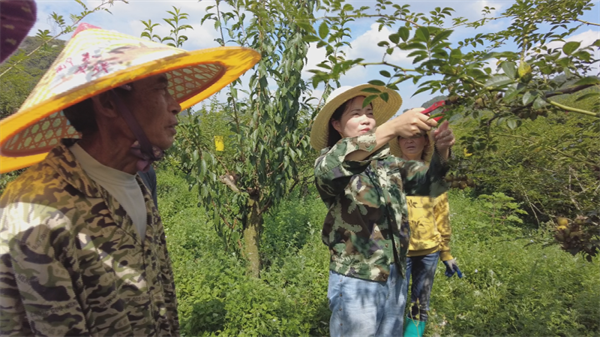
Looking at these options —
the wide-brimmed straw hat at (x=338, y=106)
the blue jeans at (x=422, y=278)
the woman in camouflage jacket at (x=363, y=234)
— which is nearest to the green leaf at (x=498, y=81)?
the wide-brimmed straw hat at (x=338, y=106)

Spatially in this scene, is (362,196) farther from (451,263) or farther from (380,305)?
(451,263)

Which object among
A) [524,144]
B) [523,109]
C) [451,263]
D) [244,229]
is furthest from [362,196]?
[244,229]

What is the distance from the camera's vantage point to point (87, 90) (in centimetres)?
86

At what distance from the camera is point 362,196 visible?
1.74m

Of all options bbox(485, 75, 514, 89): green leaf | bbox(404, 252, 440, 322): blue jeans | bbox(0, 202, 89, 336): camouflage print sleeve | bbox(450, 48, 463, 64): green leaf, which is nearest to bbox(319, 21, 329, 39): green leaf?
bbox(450, 48, 463, 64): green leaf

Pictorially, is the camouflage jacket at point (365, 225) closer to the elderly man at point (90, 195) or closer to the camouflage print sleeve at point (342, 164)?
the camouflage print sleeve at point (342, 164)

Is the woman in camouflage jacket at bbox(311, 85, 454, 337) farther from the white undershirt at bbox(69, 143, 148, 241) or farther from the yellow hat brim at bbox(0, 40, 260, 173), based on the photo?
the white undershirt at bbox(69, 143, 148, 241)

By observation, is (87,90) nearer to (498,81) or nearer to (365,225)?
(498,81)

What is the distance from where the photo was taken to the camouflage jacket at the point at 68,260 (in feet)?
2.85

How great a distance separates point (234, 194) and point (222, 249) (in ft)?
3.33

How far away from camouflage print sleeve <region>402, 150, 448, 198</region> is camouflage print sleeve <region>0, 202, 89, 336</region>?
1772 millimetres

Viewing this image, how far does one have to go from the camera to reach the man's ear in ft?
3.37

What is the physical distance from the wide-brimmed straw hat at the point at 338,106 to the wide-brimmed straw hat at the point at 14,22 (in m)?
1.14

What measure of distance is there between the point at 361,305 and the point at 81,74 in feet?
4.91
